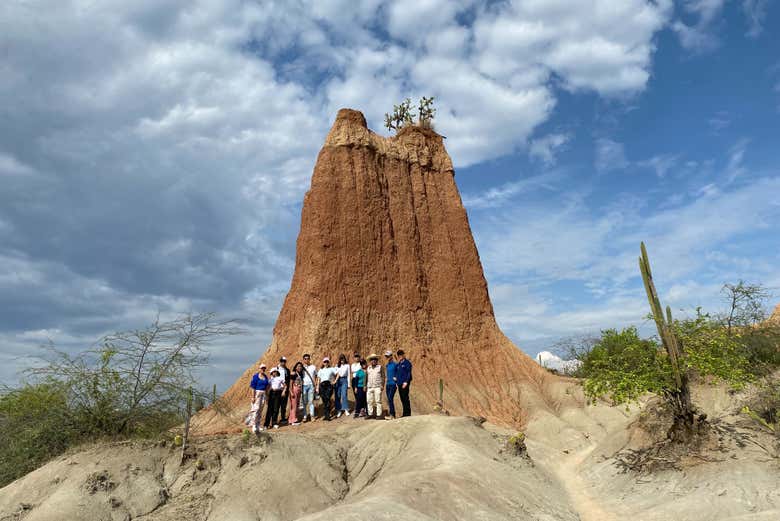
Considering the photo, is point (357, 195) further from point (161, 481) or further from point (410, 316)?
point (161, 481)

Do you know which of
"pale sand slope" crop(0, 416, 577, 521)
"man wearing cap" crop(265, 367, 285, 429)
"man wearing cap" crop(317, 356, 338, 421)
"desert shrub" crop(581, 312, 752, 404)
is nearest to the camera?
"pale sand slope" crop(0, 416, 577, 521)

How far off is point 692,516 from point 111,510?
11955 mm

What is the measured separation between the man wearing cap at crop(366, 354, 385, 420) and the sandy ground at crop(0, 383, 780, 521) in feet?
4.02

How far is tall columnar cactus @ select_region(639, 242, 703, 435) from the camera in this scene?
1344 cm

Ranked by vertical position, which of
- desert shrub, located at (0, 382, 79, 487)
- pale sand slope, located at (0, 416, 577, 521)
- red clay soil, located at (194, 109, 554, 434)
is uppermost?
red clay soil, located at (194, 109, 554, 434)

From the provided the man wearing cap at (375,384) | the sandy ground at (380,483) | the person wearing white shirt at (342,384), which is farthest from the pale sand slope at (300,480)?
the person wearing white shirt at (342,384)

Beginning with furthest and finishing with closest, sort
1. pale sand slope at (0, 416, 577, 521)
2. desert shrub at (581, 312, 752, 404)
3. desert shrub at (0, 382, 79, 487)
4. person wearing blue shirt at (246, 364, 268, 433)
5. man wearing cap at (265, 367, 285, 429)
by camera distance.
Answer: man wearing cap at (265, 367, 285, 429), person wearing blue shirt at (246, 364, 268, 433), desert shrub at (581, 312, 752, 404), desert shrub at (0, 382, 79, 487), pale sand slope at (0, 416, 577, 521)

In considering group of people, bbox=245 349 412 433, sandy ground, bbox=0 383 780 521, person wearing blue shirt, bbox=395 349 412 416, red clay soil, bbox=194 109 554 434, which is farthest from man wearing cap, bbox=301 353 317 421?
red clay soil, bbox=194 109 554 434

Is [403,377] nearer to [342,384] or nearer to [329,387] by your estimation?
[329,387]

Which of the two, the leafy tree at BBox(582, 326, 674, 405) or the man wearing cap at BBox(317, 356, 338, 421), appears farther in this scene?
the man wearing cap at BBox(317, 356, 338, 421)

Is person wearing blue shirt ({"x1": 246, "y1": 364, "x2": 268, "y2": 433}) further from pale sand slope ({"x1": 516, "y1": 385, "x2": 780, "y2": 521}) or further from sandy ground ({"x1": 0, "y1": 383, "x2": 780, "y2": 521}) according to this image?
pale sand slope ({"x1": 516, "y1": 385, "x2": 780, "y2": 521})

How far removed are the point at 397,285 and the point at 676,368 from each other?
1486 cm

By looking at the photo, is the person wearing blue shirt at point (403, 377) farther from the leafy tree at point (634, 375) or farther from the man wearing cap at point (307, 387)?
the leafy tree at point (634, 375)

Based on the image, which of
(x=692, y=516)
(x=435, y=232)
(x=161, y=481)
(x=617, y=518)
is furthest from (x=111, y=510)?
(x=435, y=232)
